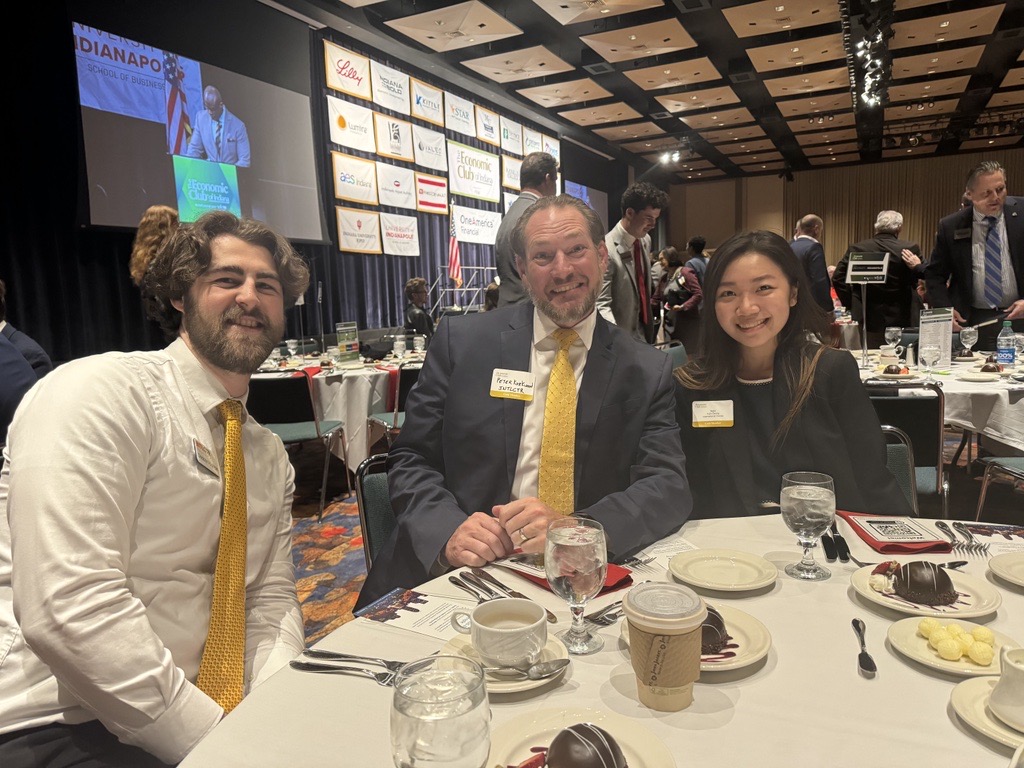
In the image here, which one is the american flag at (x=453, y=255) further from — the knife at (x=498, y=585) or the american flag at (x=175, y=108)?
the knife at (x=498, y=585)

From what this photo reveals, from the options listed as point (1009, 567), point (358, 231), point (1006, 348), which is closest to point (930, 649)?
point (1009, 567)

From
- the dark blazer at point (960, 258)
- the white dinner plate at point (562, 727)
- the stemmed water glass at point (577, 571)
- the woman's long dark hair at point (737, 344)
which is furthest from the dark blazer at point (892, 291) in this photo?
the white dinner plate at point (562, 727)

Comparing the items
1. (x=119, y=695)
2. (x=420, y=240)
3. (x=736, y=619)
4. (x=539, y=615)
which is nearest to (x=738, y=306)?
(x=736, y=619)

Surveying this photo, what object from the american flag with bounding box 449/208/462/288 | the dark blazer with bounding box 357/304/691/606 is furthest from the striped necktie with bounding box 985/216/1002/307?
the american flag with bounding box 449/208/462/288

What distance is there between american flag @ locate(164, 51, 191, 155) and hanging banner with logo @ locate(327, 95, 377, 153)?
1.88 meters

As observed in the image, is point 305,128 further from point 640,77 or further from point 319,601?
point 319,601

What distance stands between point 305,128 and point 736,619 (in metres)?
6.84

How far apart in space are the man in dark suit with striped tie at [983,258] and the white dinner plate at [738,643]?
13.7 ft

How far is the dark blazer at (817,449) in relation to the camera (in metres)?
1.82

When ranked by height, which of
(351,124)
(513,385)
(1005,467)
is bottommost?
(1005,467)

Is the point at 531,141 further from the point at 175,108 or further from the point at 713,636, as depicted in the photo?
the point at 713,636

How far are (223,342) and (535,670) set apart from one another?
986 millimetres

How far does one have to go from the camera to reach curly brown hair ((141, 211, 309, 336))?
1490 mm

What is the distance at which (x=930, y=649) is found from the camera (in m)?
0.90
